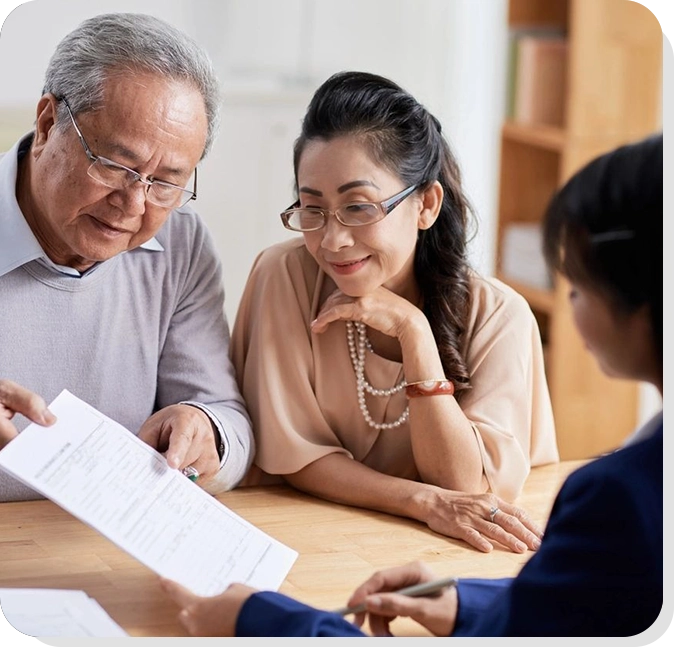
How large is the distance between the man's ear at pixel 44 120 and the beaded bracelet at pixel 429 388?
0.54 meters

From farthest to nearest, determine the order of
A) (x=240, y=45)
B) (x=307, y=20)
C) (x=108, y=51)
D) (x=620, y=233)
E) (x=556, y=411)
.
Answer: (x=556, y=411) → (x=240, y=45) → (x=307, y=20) → (x=108, y=51) → (x=620, y=233)

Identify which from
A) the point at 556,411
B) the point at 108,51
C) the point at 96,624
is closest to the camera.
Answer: the point at 96,624

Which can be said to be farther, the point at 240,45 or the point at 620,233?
the point at 240,45

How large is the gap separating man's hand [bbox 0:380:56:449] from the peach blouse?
38 cm

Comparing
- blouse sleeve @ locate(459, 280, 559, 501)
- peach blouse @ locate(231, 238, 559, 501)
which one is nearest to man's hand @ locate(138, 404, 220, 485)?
peach blouse @ locate(231, 238, 559, 501)

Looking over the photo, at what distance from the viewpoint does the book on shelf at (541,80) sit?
2.63 meters

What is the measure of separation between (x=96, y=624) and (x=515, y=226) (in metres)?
1.92

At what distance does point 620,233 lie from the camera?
0.82 meters

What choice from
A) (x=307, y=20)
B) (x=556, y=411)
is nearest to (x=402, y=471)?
(x=307, y=20)

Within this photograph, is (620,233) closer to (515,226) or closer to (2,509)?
(2,509)

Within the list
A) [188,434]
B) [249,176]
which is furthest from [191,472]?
[249,176]

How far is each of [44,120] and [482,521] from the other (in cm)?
70

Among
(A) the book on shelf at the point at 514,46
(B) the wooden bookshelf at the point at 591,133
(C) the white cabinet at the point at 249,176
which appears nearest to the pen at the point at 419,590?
(C) the white cabinet at the point at 249,176

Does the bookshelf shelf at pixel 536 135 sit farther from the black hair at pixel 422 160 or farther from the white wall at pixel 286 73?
the black hair at pixel 422 160
